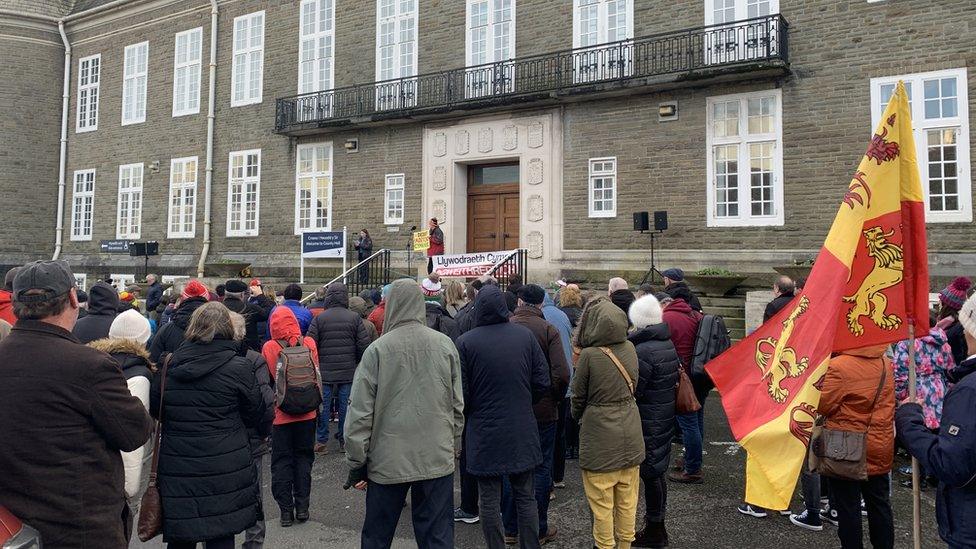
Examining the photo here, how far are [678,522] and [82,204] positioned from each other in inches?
1035

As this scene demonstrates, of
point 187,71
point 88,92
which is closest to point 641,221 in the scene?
point 187,71

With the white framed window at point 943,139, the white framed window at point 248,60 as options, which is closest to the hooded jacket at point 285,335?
the white framed window at point 943,139

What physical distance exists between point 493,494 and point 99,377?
2.58m

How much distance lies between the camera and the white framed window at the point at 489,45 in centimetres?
1614

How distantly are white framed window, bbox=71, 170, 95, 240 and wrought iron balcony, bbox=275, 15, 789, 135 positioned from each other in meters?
10.1

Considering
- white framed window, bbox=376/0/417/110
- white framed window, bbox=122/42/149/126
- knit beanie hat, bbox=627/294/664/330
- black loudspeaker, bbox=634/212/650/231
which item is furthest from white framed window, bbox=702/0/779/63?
white framed window, bbox=122/42/149/126

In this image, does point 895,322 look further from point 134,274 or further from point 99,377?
point 134,274

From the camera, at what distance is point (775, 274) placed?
1277 cm

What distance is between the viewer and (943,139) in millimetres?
12102

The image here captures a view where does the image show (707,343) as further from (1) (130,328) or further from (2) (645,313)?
(1) (130,328)

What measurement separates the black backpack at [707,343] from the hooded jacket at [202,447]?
→ 4.36 meters

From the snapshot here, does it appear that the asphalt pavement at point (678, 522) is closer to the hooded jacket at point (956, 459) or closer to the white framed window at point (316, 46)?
the hooded jacket at point (956, 459)

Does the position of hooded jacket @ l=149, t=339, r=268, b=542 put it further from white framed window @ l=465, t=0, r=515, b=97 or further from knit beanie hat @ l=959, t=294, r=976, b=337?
white framed window @ l=465, t=0, r=515, b=97

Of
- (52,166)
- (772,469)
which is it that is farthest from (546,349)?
(52,166)
